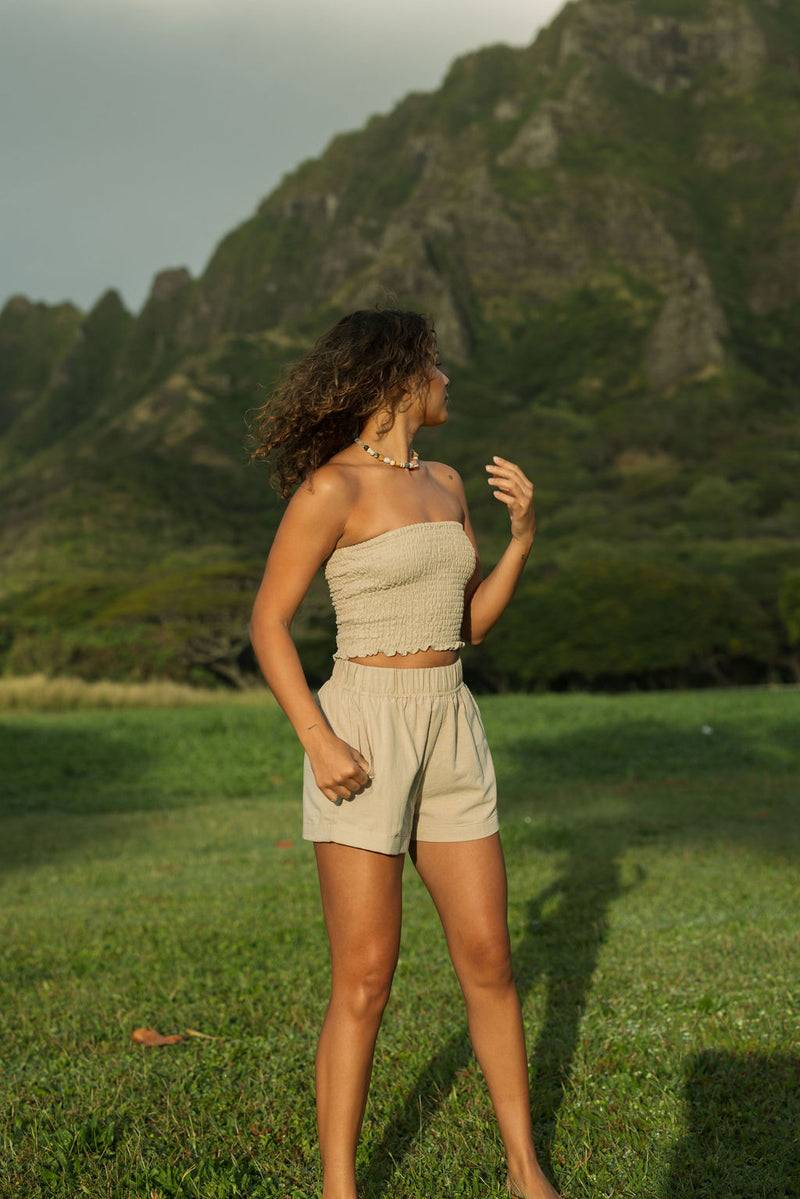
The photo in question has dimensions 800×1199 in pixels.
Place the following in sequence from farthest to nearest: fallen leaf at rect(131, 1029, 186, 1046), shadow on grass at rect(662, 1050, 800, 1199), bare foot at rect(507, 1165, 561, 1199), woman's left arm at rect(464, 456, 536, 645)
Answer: fallen leaf at rect(131, 1029, 186, 1046), woman's left arm at rect(464, 456, 536, 645), shadow on grass at rect(662, 1050, 800, 1199), bare foot at rect(507, 1165, 561, 1199)

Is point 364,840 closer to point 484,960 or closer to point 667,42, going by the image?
point 484,960

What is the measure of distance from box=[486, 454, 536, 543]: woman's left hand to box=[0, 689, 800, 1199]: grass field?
70.3 inches

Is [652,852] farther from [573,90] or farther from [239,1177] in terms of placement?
[573,90]

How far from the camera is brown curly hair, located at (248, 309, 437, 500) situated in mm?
2869

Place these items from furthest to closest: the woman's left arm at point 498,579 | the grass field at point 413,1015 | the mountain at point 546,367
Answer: the mountain at point 546,367
the woman's left arm at point 498,579
the grass field at point 413,1015

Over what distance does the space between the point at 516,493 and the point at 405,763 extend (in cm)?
89

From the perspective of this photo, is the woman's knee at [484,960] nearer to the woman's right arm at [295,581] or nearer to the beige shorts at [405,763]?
the beige shorts at [405,763]

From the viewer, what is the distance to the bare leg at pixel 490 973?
271cm

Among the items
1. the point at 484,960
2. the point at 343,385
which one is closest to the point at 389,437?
the point at 343,385

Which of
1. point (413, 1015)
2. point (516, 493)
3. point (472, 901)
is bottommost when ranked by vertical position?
point (413, 1015)

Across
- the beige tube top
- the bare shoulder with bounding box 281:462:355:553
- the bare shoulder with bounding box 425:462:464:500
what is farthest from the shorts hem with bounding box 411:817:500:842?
the bare shoulder with bounding box 425:462:464:500

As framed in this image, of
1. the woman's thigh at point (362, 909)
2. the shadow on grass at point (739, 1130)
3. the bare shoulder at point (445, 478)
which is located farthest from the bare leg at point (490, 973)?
the bare shoulder at point (445, 478)

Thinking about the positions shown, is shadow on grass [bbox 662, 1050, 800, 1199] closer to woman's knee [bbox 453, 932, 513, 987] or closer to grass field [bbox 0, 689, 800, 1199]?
grass field [bbox 0, 689, 800, 1199]

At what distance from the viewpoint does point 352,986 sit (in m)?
2.61
